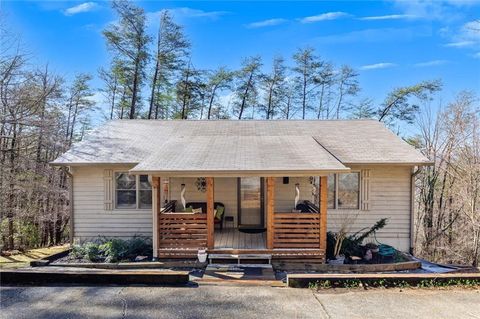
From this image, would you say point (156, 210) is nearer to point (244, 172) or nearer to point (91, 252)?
point (91, 252)

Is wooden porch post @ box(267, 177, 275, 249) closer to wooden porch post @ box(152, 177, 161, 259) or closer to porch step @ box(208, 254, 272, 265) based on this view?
porch step @ box(208, 254, 272, 265)

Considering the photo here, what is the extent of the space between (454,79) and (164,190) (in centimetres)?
1684

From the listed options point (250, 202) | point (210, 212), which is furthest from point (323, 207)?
point (250, 202)

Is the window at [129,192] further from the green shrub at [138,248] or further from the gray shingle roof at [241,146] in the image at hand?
the green shrub at [138,248]

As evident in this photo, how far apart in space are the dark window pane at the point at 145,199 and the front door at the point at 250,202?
280cm

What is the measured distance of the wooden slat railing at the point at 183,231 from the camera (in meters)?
7.29

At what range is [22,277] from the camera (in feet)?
16.7

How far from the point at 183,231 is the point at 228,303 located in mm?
3147

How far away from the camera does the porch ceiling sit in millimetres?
6777

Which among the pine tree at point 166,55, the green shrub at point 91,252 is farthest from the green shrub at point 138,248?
the pine tree at point 166,55

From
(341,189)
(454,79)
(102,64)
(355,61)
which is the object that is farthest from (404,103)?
(102,64)

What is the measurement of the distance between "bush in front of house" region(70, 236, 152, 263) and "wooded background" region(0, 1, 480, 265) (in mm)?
5647

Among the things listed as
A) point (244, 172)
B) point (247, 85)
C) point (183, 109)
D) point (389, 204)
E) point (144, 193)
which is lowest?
point (389, 204)

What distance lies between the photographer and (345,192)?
9086 millimetres
